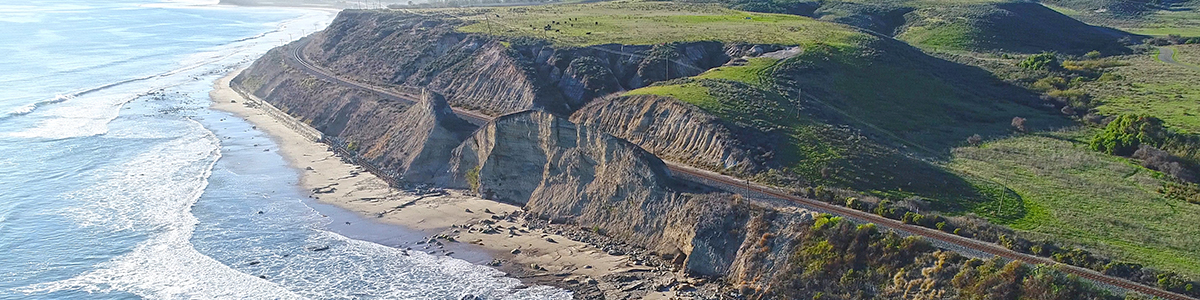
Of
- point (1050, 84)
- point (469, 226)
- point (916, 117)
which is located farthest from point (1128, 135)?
point (469, 226)

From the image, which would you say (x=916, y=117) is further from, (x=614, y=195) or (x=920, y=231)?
(x=614, y=195)

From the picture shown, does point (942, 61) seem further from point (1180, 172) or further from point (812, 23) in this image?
point (1180, 172)

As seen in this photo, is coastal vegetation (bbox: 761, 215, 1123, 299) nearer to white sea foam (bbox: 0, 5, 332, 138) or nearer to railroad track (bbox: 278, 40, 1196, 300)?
railroad track (bbox: 278, 40, 1196, 300)

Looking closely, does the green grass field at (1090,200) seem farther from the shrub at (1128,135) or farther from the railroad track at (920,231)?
the railroad track at (920,231)

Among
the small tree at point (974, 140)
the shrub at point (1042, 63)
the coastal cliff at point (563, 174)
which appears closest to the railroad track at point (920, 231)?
the coastal cliff at point (563, 174)

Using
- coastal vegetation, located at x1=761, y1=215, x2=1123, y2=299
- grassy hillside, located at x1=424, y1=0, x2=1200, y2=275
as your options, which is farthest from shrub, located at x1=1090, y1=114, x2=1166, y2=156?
coastal vegetation, located at x1=761, y1=215, x2=1123, y2=299

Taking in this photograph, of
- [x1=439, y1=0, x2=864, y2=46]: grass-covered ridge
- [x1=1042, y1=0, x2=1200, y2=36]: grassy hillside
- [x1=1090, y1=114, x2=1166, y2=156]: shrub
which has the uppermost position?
[x1=1042, y1=0, x2=1200, y2=36]: grassy hillside

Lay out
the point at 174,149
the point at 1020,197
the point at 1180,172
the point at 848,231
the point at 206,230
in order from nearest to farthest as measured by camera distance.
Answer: the point at 848,231
the point at 1020,197
the point at 1180,172
the point at 206,230
the point at 174,149

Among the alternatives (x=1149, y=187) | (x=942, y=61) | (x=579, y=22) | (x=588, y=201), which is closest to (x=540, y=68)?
(x=579, y=22)
